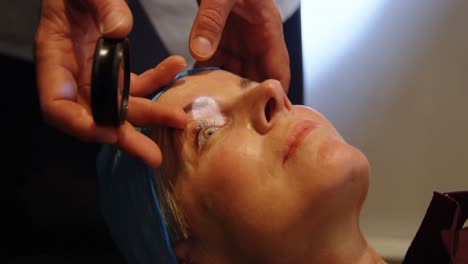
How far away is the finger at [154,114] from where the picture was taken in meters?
0.73

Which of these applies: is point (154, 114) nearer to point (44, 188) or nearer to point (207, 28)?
point (207, 28)

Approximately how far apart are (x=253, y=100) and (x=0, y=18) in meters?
0.57

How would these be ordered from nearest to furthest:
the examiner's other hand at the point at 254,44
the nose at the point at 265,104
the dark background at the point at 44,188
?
the nose at the point at 265,104, the examiner's other hand at the point at 254,44, the dark background at the point at 44,188

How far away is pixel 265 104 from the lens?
0.75 meters

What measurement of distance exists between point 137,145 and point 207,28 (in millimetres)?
249

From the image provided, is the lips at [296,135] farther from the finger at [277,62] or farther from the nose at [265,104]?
the finger at [277,62]

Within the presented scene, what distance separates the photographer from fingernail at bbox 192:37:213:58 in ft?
2.60

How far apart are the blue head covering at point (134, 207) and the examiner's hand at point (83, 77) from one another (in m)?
0.08

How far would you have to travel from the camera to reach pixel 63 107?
67 cm

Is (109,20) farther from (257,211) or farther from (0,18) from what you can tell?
(0,18)

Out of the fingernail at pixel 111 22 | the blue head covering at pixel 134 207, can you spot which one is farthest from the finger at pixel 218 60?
the fingernail at pixel 111 22

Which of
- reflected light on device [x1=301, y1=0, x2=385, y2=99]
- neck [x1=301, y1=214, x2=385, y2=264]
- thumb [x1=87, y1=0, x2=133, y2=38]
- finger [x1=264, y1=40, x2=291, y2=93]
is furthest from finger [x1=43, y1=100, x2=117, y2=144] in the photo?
reflected light on device [x1=301, y1=0, x2=385, y2=99]

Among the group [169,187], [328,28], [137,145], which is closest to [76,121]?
[137,145]

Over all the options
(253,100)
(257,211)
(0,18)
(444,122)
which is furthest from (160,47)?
(444,122)
